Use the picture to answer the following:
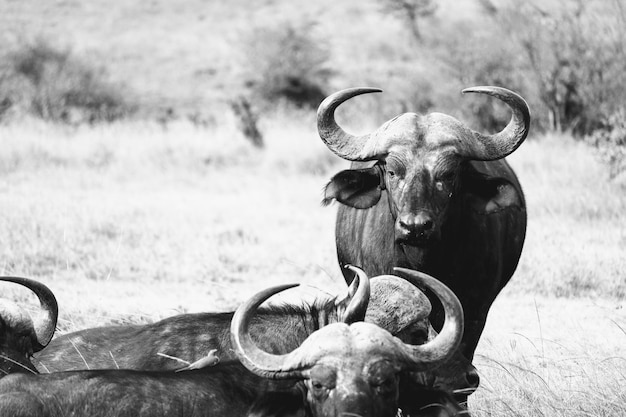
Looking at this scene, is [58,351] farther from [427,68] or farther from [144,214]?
[427,68]

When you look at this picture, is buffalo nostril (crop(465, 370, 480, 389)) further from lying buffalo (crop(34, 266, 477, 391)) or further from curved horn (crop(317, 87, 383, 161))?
curved horn (crop(317, 87, 383, 161))

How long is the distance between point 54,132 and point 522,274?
1132cm

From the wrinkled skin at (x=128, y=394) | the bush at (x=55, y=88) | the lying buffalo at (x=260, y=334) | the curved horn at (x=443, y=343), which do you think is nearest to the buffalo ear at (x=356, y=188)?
the lying buffalo at (x=260, y=334)

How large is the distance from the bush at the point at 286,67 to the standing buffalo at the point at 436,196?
22607 mm

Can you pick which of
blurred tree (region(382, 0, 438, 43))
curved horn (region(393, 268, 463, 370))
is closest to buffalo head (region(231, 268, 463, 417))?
curved horn (region(393, 268, 463, 370))

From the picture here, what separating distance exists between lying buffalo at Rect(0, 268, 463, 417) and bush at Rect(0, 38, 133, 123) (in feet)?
57.0

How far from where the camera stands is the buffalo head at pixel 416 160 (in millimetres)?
5254

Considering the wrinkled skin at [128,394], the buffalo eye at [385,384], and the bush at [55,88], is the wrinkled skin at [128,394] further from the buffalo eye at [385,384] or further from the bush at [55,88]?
the bush at [55,88]

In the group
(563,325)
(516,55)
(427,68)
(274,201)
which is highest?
(563,325)

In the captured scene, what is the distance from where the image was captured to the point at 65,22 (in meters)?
37.4

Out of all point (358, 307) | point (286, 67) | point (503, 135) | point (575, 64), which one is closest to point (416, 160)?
point (503, 135)

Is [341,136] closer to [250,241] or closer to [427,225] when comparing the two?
[427,225]

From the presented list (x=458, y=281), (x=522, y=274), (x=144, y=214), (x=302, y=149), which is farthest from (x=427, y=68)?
(x=458, y=281)

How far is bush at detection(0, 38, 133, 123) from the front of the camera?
22.0 metres
